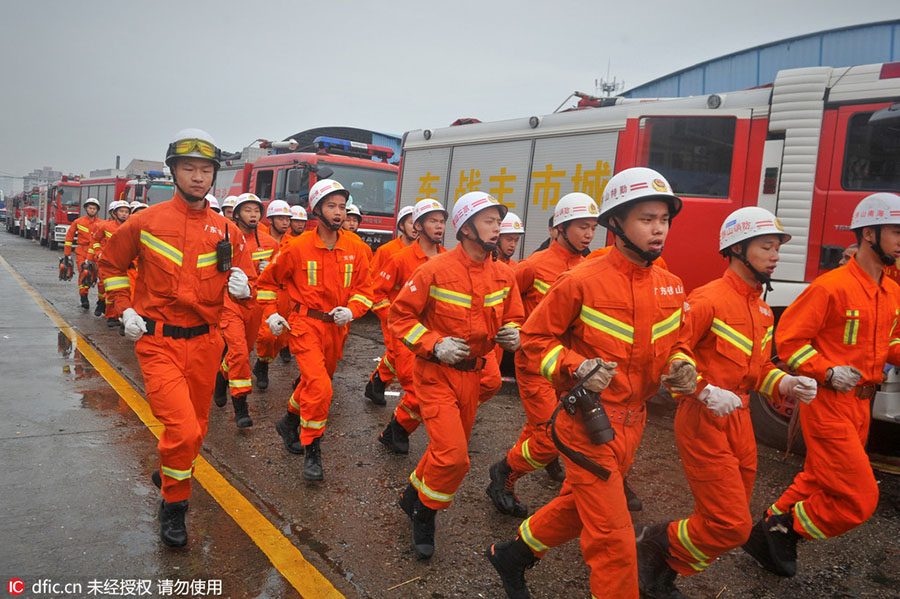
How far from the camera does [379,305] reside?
5.93 m

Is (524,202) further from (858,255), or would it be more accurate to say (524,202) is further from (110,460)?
(110,460)

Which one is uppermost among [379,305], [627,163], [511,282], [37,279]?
[627,163]

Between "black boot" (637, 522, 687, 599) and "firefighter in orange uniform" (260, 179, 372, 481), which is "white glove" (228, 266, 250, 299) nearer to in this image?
"firefighter in orange uniform" (260, 179, 372, 481)

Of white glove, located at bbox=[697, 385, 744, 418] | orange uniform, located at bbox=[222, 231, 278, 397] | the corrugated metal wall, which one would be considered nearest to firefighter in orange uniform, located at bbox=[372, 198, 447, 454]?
orange uniform, located at bbox=[222, 231, 278, 397]

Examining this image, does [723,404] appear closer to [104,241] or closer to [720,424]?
[720,424]

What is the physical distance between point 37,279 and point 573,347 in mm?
18348

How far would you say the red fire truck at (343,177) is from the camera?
13.2 m

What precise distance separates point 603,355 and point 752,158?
14.5ft

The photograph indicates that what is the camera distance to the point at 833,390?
3549mm

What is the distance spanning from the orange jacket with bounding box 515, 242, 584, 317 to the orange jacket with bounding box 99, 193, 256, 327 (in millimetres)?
2239

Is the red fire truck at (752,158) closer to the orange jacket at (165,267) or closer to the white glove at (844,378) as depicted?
the white glove at (844,378)

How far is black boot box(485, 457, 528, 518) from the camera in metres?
4.28

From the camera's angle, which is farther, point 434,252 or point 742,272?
point 434,252

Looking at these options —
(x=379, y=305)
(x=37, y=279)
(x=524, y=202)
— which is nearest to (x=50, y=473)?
(x=379, y=305)
